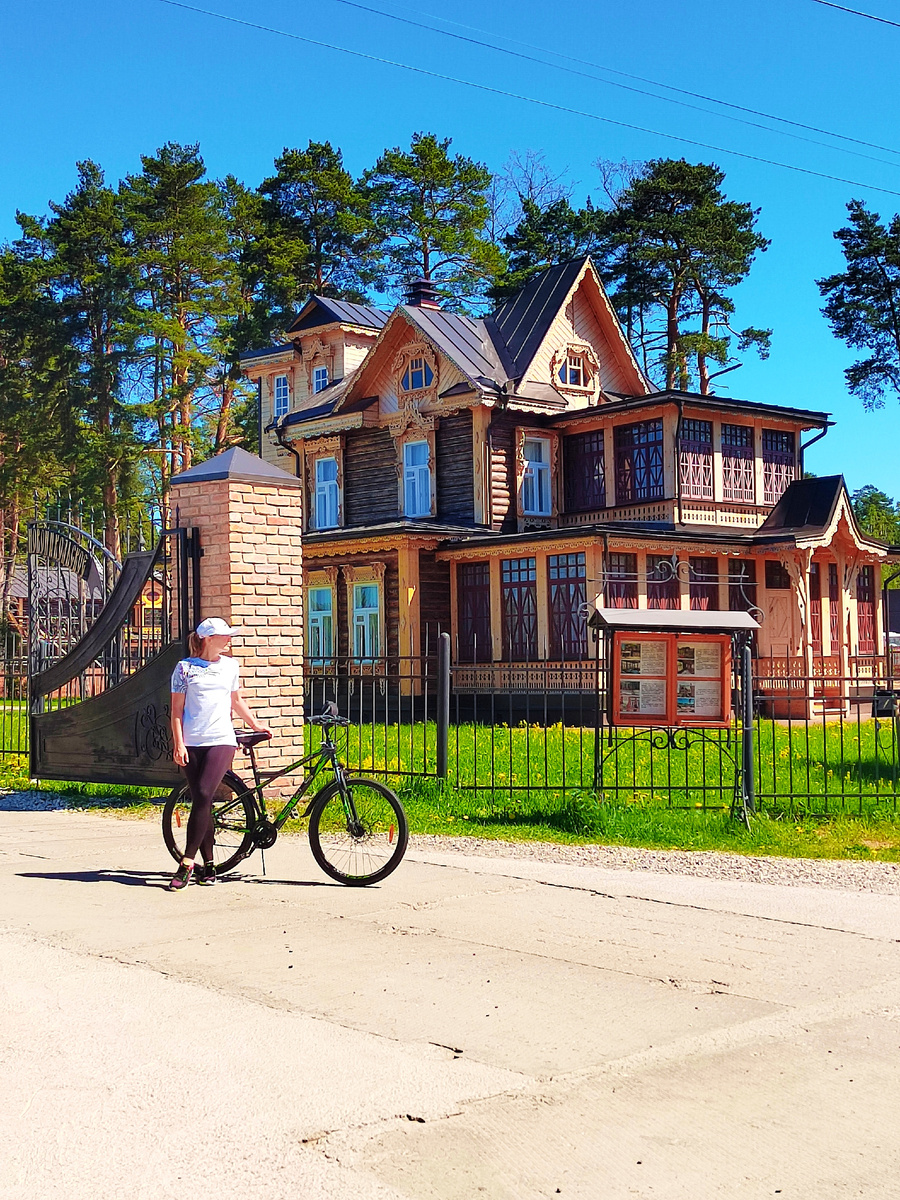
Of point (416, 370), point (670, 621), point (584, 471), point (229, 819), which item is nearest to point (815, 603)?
point (584, 471)

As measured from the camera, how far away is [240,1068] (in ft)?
17.1

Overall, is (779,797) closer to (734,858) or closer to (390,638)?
(734,858)

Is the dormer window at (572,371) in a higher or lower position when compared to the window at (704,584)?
higher

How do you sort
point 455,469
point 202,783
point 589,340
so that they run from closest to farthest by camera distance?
point 202,783
point 455,469
point 589,340

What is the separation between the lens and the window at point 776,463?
1320 inches

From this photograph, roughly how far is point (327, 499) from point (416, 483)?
13.5 ft

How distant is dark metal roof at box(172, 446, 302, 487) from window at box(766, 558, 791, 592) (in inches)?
826

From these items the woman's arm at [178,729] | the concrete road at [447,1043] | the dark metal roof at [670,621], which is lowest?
the concrete road at [447,1043]

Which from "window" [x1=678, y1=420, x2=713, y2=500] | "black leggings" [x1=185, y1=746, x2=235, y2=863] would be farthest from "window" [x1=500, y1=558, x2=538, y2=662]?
"black leggings" [x1=185, y1=746, x2=235, y2=863]

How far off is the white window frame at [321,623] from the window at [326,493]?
140 inches

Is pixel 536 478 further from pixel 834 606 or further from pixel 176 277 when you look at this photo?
pixel 176 277

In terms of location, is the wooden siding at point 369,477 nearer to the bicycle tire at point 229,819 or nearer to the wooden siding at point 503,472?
the wooden siding at point 503,472

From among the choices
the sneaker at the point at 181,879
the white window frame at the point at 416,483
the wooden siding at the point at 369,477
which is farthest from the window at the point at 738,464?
the sneaker at the point at 181,879

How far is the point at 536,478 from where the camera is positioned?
1350 inches
